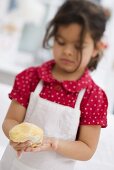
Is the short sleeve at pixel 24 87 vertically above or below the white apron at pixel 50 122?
above

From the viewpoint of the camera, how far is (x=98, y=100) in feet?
2.98

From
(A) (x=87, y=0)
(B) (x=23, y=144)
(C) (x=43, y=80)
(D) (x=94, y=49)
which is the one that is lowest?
(B) (x=23, y=144)

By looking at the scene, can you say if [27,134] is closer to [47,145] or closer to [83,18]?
[47,145]

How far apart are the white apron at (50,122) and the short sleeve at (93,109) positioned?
0.01 metres

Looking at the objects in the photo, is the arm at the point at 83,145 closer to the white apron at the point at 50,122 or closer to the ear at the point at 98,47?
the white apron at the point at 50,122

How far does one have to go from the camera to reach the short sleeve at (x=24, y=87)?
93 cm

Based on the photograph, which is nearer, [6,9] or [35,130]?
[35,130]

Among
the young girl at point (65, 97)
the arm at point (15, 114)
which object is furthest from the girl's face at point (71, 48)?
the arm at point (15, 114)

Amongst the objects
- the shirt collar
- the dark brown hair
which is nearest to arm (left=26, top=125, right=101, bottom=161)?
the shirt collar

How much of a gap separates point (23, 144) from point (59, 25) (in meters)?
0.31

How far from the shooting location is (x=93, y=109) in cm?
91

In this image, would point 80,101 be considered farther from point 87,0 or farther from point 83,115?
point 87,0

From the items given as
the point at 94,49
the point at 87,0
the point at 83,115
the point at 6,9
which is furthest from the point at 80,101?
the point at 6,9

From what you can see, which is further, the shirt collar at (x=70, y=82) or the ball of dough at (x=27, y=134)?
the shirt collar at (x=70, y=82)
